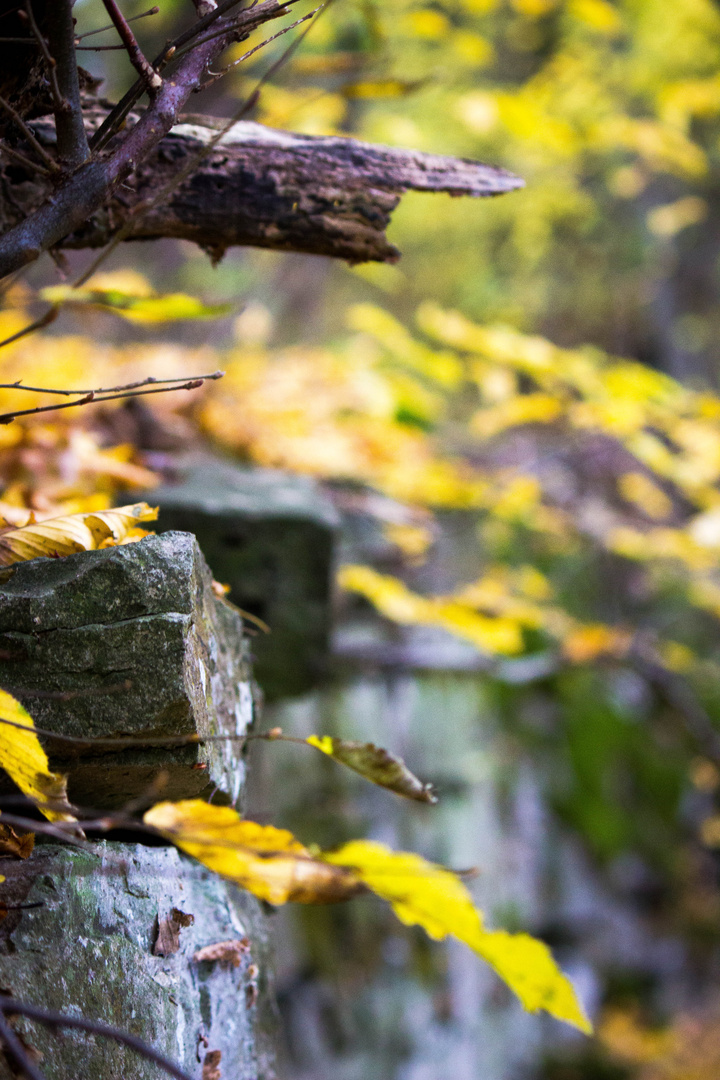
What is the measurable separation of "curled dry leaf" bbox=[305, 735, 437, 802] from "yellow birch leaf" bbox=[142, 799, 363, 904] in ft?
0.34

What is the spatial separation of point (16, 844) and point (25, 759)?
15cm

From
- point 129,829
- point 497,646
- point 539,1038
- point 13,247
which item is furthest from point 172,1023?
point 539,1038

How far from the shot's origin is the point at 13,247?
0.74 meters

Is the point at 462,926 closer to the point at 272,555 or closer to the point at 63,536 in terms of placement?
the point at 63,536

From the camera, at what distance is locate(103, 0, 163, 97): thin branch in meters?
0.73

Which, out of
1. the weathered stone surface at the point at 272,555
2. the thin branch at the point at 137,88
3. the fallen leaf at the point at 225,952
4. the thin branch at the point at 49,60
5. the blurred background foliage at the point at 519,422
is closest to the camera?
the thin branch at the point at 49,60

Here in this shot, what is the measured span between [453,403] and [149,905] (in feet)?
21.2

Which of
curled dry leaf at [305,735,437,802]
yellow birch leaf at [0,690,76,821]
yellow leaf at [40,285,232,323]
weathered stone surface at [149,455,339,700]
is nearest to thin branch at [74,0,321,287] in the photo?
yellow leaf at [40,285,232,323]

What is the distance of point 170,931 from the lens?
0.85 m

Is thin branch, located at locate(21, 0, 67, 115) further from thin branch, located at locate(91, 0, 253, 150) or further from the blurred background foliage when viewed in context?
the blurred background foliage

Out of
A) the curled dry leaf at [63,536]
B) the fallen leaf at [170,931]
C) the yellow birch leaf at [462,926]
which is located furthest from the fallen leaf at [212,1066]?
the curled dry leaf at [63,536]

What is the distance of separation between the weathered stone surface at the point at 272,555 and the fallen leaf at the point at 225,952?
31.6 inches

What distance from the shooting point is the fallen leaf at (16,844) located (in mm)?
778

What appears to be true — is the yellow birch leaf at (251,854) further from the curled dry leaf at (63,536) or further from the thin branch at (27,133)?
the thin branch at (27,133)
